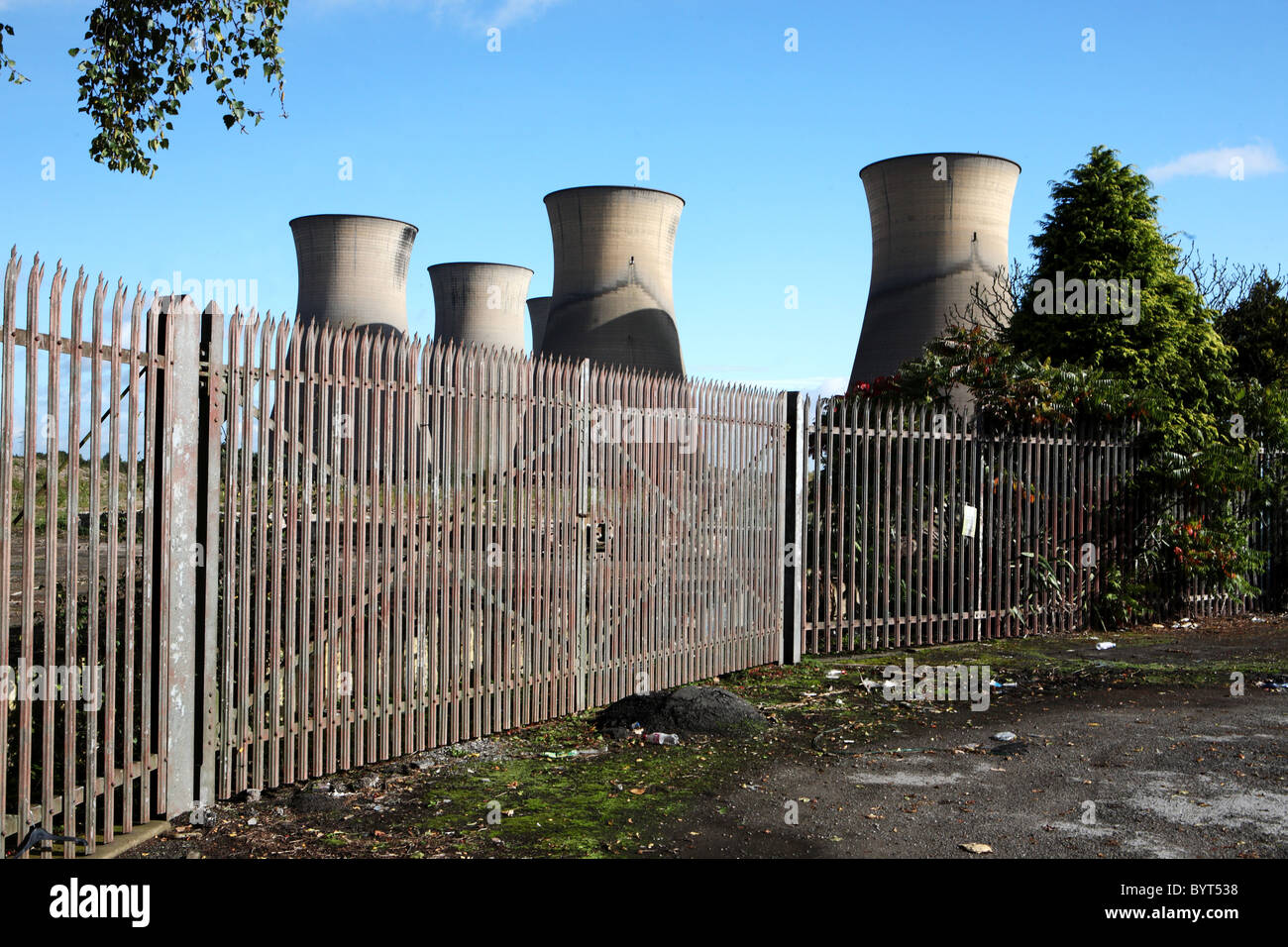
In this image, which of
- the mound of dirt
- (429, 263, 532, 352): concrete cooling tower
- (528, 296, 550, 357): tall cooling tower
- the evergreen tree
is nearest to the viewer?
the mound of dirt

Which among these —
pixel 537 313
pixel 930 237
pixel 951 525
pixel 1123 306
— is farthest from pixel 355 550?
pixel 537 313

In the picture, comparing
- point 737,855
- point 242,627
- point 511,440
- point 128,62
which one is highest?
point 128,62

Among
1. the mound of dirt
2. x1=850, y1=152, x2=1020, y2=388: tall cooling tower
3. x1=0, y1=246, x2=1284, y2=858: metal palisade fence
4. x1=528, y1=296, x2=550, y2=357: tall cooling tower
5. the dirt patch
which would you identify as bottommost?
the dirt patch

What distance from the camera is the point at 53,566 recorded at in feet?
12.6

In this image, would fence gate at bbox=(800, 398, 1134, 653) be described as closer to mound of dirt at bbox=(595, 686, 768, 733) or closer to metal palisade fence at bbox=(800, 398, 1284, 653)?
metal palisade fence at bbox=(800, 398, 1284, 653)

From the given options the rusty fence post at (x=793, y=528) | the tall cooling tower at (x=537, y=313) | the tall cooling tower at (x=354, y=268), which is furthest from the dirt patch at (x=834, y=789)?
the tall cooling tower at (x=537, y=313)

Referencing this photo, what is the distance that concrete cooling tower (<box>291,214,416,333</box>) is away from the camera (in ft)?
96.7

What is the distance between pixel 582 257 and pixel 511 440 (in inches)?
911

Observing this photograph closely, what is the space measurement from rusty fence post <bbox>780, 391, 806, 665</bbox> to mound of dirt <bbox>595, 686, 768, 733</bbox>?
2.51 meters

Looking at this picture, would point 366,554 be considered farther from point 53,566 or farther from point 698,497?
point 698,497

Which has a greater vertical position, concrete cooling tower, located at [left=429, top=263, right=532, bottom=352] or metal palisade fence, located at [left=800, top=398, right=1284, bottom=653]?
concrete cooling tower, located at [left=429, top=263, right=532, bottom=352]

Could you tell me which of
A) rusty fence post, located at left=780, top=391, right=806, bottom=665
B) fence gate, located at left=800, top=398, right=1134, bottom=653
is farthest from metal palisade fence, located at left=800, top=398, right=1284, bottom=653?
rusty fence post, located at left=780, top=391, right=806, bottom=665

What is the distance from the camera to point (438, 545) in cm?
580

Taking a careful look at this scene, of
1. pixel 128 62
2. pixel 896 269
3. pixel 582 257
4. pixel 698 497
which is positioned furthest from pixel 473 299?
pixel 698 497
